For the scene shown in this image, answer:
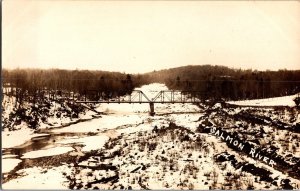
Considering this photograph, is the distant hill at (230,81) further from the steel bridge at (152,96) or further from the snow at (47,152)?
the snow at (47,152)

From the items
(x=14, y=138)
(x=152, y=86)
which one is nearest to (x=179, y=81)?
(x=152, y=86)

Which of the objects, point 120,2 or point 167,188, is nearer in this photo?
point 167,188

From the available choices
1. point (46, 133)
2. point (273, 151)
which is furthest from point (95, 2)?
point (273, 151)

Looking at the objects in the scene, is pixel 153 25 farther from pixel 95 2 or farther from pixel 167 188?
pixel 167 188

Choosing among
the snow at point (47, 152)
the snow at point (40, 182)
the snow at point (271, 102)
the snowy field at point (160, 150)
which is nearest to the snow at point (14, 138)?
the snowy field at point (160, 150)

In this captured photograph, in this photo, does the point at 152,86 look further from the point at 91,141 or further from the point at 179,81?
the point at 91,141

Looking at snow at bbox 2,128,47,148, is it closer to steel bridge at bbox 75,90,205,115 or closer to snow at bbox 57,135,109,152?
snow at bbox 57,135,109,152
